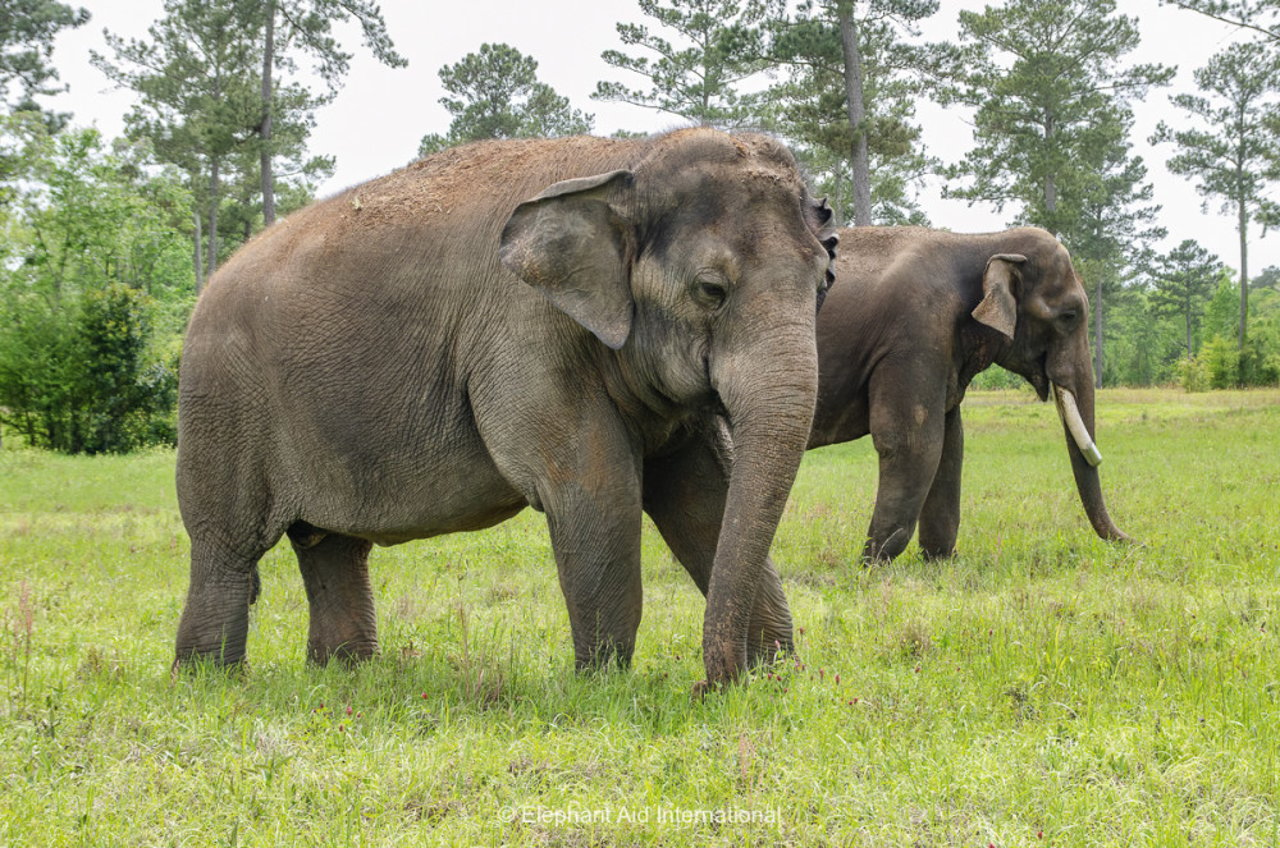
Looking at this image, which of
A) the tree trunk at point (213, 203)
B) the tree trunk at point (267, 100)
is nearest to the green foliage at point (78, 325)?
the tree trunk at point (267, 100)

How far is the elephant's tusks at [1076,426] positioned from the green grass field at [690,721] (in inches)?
37.0

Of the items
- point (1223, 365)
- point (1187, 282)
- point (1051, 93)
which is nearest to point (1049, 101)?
point (1051, 93)

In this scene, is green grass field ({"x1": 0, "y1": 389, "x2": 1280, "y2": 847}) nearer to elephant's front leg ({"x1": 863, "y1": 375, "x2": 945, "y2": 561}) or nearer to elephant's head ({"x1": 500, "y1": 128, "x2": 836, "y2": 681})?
elephant's front leg ({"x1": 863, "y1": 375, "x2": 945, "y2": 561})

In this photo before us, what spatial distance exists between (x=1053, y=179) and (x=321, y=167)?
104 ft

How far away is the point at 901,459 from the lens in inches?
376

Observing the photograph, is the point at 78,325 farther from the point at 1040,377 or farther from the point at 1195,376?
the point at 1195,376

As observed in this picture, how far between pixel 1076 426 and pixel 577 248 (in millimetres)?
6711

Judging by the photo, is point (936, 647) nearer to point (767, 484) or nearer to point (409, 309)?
point (767, 484)

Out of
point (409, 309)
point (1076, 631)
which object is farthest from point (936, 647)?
point (409, 309)

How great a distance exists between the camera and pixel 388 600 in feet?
28.0

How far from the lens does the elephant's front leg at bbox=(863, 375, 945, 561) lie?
9.45 meters

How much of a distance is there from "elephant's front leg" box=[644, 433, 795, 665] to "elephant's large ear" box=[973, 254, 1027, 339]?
499 cm

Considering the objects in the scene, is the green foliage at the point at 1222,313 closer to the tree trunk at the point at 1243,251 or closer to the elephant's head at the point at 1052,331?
the tree trunk at the point at 1243,251

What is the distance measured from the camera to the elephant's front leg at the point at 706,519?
17.7ft
